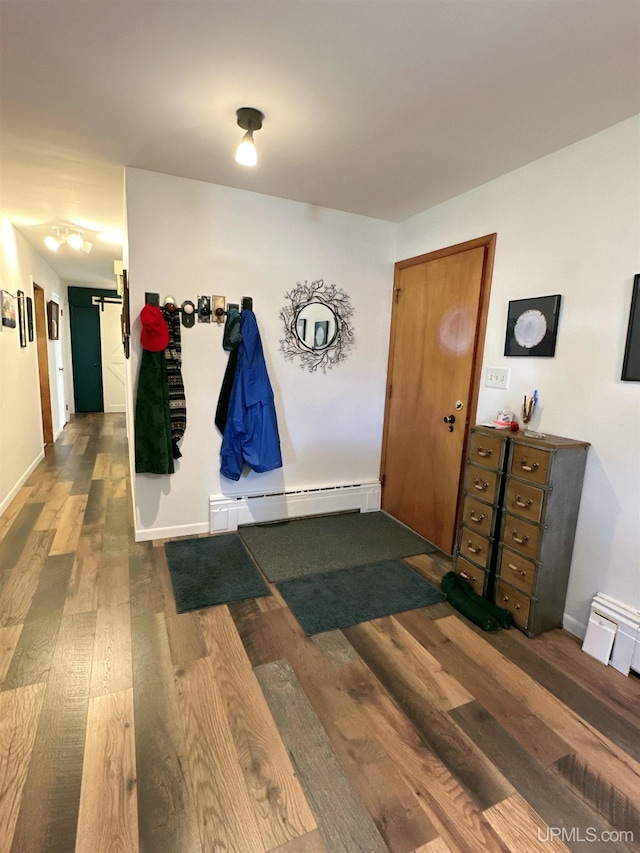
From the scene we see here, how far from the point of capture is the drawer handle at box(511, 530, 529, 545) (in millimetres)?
2033

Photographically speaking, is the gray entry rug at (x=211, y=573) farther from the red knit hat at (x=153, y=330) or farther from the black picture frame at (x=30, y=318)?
the black picture frame at (x=30, y=318)

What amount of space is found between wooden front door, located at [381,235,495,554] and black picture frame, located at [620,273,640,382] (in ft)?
2.74

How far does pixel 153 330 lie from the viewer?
2588 millimetres

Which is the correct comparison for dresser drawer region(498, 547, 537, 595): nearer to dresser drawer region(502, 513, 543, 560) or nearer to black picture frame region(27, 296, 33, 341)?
dresser drawer region(502, 513, 543, 560)

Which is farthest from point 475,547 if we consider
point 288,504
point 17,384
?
point 17,384

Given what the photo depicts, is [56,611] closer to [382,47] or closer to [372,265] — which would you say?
[382,47]

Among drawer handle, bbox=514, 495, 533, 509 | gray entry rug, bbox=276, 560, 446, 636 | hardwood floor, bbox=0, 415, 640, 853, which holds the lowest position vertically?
hardwood floor, bbox=0, 415, 640, 853

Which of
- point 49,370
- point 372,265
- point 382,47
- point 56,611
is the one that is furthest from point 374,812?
point 49,370

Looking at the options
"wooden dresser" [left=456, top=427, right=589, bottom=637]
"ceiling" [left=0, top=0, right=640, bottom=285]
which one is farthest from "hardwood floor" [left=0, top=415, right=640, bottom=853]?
"ceiling" [left=0, top=0, right=640, bottom=285]

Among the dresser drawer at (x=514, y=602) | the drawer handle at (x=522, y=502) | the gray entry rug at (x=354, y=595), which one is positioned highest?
the drawer handle at (x=522, y=502)

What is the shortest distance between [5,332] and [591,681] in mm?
4442

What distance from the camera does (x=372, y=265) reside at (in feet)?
10.8

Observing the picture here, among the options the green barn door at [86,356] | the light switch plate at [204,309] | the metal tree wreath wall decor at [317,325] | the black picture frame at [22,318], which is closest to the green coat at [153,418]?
the light switch plate at [204,309]

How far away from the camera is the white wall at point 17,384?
3398 mm
